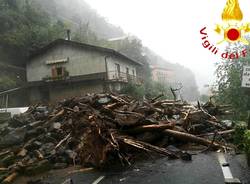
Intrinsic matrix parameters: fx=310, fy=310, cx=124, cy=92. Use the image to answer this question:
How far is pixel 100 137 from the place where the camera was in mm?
9305

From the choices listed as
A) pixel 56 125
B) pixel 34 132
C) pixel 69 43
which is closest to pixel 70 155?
pixel 56 125

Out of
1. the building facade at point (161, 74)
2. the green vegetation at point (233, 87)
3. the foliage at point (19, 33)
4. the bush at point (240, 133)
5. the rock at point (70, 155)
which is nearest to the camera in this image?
the bush at point (240, 133)

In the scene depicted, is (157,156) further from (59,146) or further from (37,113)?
(37,113)

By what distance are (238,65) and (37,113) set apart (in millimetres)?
11090

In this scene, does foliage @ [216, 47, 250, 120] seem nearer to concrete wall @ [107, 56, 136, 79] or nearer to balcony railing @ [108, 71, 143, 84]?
balcony railing @ [108, 71, 143, 84]

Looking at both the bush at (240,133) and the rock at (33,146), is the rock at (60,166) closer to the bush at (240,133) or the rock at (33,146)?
the rock at (33,146)

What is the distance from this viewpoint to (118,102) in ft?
45.8

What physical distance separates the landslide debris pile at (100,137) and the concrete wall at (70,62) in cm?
2263

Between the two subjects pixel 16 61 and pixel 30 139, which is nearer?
pixel 30 139

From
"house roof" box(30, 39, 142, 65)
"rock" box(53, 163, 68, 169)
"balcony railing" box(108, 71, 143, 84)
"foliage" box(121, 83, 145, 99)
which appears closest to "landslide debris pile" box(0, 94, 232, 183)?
"rock" box(53, 163, 68, 169)

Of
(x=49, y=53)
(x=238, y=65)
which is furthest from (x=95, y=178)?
(x=49, y=53)

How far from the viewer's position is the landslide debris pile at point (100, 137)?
9484mm

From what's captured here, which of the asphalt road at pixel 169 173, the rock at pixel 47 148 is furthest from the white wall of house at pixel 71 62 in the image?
the asphalt road at pixel 169 173

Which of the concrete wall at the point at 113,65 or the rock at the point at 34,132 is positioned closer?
the rock at the point at 34,132
